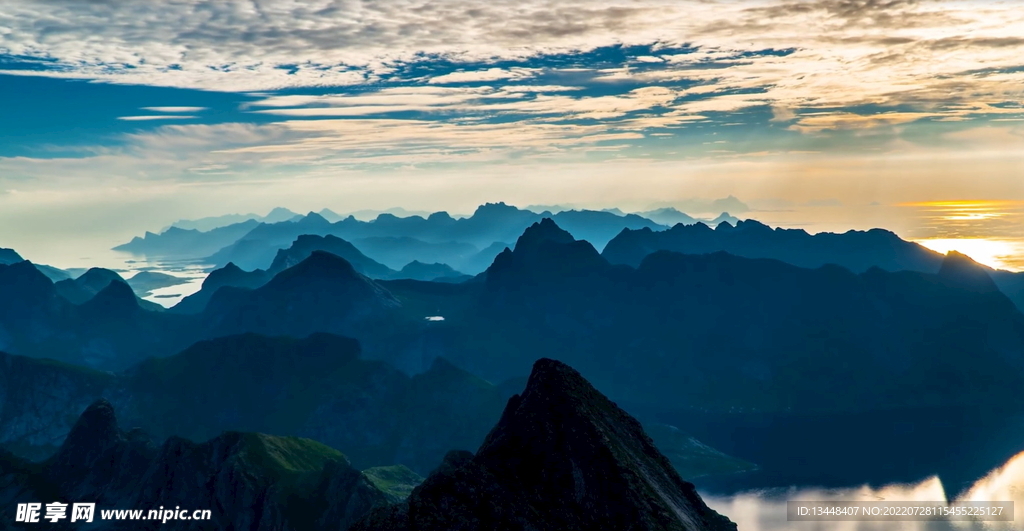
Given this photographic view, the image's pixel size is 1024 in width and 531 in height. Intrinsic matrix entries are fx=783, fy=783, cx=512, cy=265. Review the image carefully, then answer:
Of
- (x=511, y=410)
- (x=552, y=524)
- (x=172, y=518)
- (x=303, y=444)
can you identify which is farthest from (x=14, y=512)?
(x=552, y=524)

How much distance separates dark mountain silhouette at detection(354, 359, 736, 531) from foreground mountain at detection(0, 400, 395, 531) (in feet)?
226

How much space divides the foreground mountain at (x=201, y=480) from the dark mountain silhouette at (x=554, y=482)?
226ft

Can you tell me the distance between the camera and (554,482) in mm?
72312

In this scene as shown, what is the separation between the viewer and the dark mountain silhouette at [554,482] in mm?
67875

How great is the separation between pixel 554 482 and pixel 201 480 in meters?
108

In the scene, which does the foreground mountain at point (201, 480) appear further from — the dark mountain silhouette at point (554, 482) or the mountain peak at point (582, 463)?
the dark mountain silhouette at point (554, 482)

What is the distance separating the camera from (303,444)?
179500mm

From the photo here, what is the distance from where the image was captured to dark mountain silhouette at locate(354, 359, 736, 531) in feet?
223

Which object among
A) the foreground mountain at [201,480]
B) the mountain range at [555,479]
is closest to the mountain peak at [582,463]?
the mountain range at [555,479]

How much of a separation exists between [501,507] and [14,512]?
5101 inches

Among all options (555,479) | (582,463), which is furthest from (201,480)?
(582,463)

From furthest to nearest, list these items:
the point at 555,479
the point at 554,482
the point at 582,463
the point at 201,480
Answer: the point at 201,480
the point at 582,463
the point at 555,479
the point at 554,482

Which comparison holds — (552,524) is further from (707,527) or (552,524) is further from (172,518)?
(172,518)

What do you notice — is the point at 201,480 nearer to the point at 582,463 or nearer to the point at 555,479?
the point at 555,479
